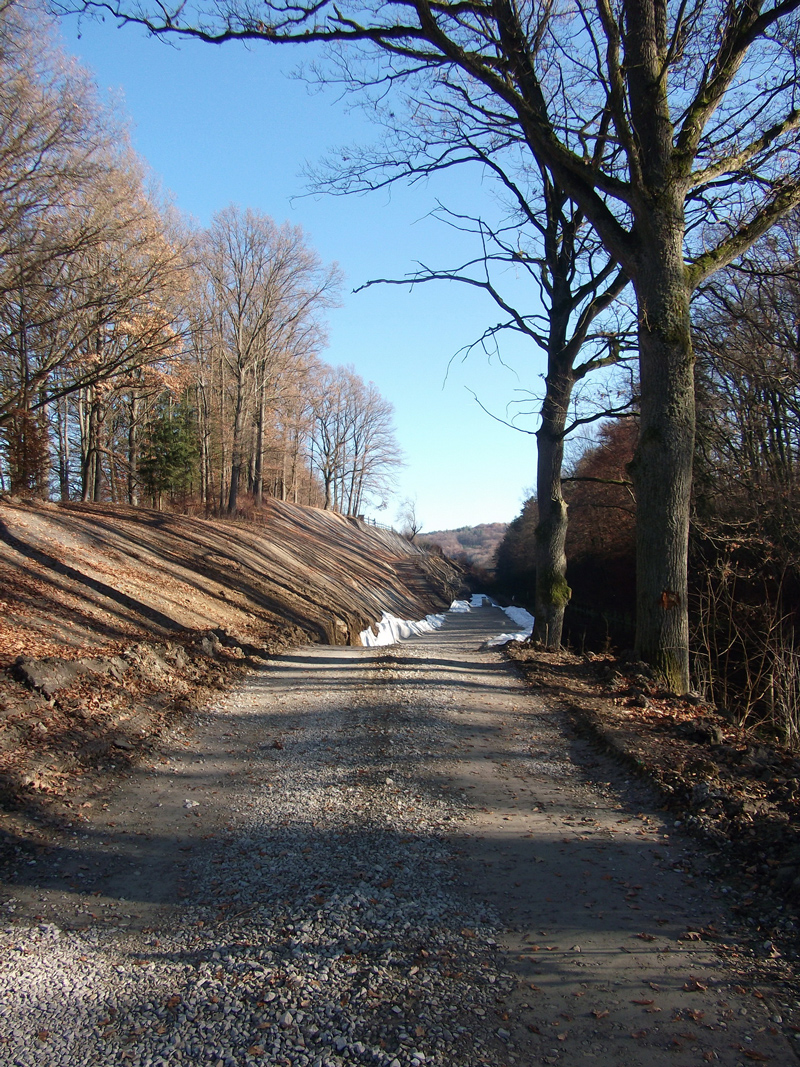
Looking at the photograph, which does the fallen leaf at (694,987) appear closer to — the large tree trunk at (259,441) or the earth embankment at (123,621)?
the earth embankment at (123,621)

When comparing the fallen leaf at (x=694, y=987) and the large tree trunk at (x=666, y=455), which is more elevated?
the large tree trunk at (x=666, y=455)

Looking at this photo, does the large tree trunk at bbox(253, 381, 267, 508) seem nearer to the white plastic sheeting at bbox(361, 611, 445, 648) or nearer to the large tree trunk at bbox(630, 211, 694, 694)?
the white plastic sheeting at bbox(361, 611, 445, 648)

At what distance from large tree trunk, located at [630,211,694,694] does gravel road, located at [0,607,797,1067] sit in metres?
2.40

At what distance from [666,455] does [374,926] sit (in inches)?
231

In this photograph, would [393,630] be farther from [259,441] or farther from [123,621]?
[123,621]

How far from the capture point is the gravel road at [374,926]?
8.31 feet

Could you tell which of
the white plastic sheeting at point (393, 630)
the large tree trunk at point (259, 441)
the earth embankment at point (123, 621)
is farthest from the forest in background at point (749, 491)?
the large tree trunk at point (259, 441)

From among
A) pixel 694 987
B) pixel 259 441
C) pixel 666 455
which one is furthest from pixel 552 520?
pixel 259 441

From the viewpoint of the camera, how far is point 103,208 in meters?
12.6

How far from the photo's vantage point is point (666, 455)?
7516mm

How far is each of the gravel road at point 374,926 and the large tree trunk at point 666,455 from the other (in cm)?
240

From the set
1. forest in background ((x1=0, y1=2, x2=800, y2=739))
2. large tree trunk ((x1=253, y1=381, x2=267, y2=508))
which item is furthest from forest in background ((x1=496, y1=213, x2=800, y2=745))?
large tree trunk ((x1=253, y1=381, x2=267, y2=508))

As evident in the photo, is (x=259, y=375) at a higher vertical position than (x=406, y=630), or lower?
higher

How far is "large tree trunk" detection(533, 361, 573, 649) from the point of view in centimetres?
1255
